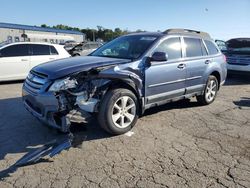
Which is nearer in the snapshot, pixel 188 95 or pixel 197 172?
pixel 197 172

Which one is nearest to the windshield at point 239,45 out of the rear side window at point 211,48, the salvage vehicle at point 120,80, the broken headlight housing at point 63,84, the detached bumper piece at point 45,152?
the rear side window at point 211,48

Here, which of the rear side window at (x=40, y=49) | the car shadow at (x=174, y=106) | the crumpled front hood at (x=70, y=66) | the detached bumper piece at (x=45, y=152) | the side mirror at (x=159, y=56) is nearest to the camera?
the detached bumper piece at (x=45, y=152)

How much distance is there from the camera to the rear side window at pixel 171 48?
18.9 ft

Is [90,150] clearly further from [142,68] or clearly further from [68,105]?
[142,68]

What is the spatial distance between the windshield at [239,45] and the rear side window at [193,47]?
226 inches

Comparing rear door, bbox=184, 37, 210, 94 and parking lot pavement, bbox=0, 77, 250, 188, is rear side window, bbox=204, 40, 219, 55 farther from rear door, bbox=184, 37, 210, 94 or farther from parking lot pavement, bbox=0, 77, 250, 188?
parking lot pavement, bbox=0, 77, 250, 188

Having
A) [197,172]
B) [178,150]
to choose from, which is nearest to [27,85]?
[178,150]

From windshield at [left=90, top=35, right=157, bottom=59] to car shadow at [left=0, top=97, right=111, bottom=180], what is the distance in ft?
4.87

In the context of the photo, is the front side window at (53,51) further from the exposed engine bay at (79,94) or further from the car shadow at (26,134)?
the exposed engine bay at (79,94)

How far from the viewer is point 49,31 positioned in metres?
55.7

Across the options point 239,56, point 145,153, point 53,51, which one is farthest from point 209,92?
point 53,51

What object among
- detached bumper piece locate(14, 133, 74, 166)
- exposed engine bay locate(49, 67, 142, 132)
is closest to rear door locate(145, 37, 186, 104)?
exposed engine bay locate(49, 67, 142, 132)

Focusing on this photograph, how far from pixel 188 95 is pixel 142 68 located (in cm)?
176

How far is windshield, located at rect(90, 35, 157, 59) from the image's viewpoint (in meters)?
5.57
